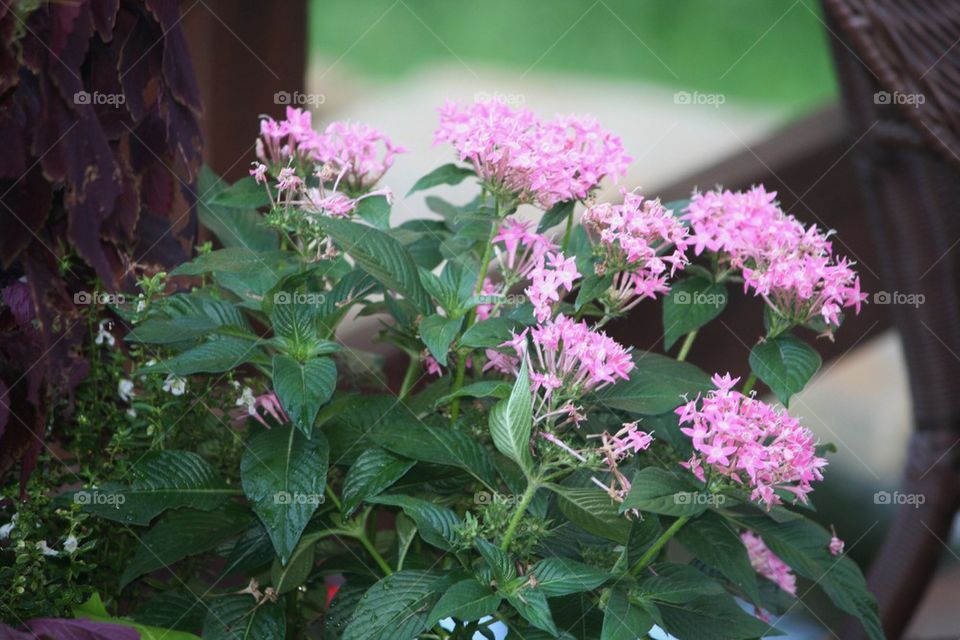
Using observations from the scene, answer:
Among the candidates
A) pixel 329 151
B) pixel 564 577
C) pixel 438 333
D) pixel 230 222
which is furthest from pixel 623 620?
pixel 230 222

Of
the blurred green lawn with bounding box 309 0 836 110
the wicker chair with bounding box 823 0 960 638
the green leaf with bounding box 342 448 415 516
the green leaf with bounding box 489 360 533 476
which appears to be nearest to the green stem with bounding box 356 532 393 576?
the green leaf with bounding box 342 448 415 516

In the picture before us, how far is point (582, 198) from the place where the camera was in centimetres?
94

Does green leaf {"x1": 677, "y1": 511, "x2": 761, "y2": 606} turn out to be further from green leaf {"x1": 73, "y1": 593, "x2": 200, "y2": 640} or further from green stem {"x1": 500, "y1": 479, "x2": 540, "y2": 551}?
green leaf {"x1": 73, "y1": 593, "x2": 200, "y2": 640}

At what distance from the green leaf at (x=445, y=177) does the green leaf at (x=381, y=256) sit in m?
0.10

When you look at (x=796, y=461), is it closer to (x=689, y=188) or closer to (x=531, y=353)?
(x=531, y=353)

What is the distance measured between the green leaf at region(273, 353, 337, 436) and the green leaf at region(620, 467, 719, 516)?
24 cm

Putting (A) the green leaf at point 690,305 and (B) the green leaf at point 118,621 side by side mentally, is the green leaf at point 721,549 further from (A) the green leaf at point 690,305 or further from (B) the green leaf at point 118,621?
(B) the green leaf at point 118,621

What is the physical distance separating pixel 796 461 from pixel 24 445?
0.57 meters

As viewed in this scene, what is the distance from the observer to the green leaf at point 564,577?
795 millimetres

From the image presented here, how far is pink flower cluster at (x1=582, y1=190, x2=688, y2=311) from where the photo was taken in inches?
34.5

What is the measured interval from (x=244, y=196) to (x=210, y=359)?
201mm

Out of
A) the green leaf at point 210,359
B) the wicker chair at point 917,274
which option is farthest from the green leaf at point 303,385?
the wicker chair at point 917,274

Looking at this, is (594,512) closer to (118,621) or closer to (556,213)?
(556,213)

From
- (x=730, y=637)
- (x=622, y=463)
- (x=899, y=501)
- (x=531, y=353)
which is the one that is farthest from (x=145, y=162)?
(x=899, y=501)
